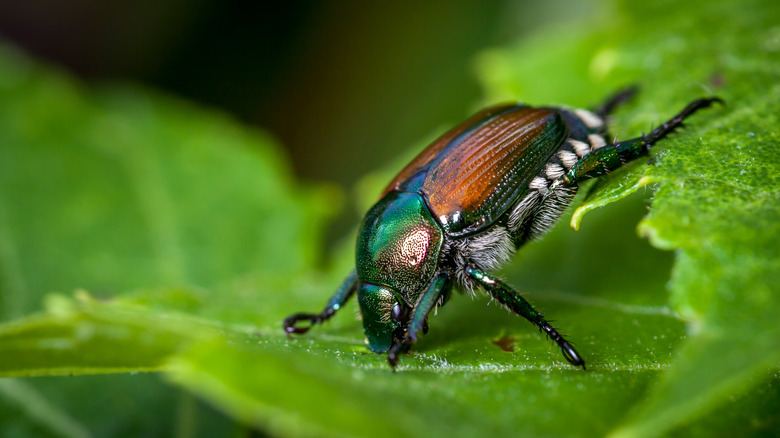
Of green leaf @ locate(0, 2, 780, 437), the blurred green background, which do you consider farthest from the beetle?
the blurred green background

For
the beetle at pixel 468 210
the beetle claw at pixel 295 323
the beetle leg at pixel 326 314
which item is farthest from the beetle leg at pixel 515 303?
the beetle claw at pixel 295 323

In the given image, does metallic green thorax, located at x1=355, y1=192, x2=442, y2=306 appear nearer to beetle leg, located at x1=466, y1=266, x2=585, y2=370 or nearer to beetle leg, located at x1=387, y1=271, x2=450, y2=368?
beetle leg, located at x1=387, y1=271, x2=450, y2=368

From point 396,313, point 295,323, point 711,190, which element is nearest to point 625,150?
point 711,190

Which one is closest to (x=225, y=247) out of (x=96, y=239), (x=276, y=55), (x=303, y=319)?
(x=96, y=239)

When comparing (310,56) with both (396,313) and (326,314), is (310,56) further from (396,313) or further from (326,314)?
(396,313)

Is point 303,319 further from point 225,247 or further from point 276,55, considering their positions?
point 276,55

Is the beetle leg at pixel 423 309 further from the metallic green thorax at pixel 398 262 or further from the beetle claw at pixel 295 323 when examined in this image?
the beetle claw at pixel 295 323

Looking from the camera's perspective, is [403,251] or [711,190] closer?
[711,190]
